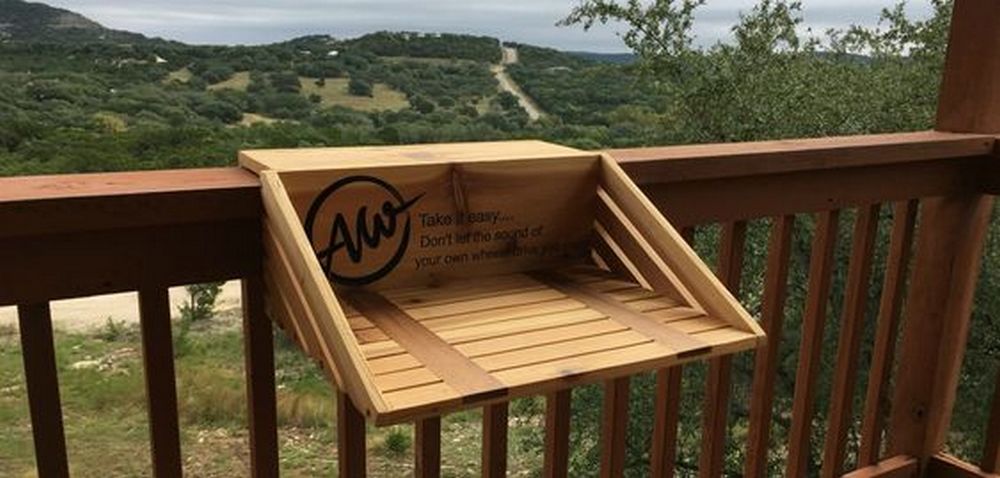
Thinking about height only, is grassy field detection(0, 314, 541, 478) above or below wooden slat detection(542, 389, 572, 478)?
below

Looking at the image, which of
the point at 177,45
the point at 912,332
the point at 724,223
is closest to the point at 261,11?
the point at 177,45

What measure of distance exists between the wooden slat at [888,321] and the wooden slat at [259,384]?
129cm

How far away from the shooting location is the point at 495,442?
1391 millimetres

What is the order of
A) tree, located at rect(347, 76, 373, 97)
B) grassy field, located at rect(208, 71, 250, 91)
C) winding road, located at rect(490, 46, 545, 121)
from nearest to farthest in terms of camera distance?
grassy field, located at rect(208, 71, 250, 91), tree, located at rect(347, 76, 373, 97), winding road, located at rect(490, 46, 545, 121)

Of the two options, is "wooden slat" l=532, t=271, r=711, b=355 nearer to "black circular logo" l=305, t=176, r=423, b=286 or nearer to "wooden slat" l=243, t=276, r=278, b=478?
"black circular logo" l=305, t=176, r=423, b=286

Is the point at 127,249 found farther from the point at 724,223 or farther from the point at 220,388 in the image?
the point at 220,388

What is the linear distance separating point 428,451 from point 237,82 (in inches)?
45.0

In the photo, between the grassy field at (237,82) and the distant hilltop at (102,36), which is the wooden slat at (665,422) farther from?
the grassy field at (237,82)

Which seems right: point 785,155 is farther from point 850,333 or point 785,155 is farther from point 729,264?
point 850,333

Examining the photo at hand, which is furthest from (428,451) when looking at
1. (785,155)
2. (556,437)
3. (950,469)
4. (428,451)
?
(950,469)

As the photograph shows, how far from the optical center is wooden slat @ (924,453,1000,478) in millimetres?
2051

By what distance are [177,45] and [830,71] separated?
5050 millimetres

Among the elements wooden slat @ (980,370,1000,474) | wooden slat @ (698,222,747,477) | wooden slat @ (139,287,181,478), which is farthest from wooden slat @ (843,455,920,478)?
wooden slat @ (139,287,181,478)

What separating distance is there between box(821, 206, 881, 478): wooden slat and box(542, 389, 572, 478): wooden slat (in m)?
0.71
